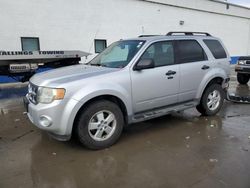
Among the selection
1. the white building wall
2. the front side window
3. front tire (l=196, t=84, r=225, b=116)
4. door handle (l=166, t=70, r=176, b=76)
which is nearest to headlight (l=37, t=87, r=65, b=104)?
door handle (l=166, t=70, r=176, b=76)

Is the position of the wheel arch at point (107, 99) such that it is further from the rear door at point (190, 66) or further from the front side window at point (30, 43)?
the front side window at point (30, 43)

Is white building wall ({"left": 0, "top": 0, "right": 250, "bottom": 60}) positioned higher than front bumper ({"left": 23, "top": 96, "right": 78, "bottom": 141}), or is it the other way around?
white building wall ({"left": 0, "top": 0, "right": 250, "bottom": 60})

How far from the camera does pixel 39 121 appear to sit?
→ 377 cm

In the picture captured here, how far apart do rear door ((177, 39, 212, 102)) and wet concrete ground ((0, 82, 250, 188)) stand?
0.77 meters

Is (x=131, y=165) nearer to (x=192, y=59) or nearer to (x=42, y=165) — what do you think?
(x=42, y=165)

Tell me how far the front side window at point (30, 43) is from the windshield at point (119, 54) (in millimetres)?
7723

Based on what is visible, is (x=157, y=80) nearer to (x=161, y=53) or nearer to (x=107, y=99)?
(x=161, y=53)

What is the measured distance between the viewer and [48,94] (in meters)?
3.70

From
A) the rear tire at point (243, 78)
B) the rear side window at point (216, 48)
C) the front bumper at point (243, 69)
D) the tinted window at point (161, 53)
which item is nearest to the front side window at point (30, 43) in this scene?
the tinted window at point (161, 53)

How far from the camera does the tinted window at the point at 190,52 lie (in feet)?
16.7

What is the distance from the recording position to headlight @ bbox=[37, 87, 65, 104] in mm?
3645

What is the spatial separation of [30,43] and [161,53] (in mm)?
8831

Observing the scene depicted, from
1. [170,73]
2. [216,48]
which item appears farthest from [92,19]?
[170,73]

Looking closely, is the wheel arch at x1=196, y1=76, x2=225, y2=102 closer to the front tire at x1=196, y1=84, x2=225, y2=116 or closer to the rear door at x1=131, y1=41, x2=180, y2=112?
the front tire at x1=196, y1=84, x2=225, y2=116
